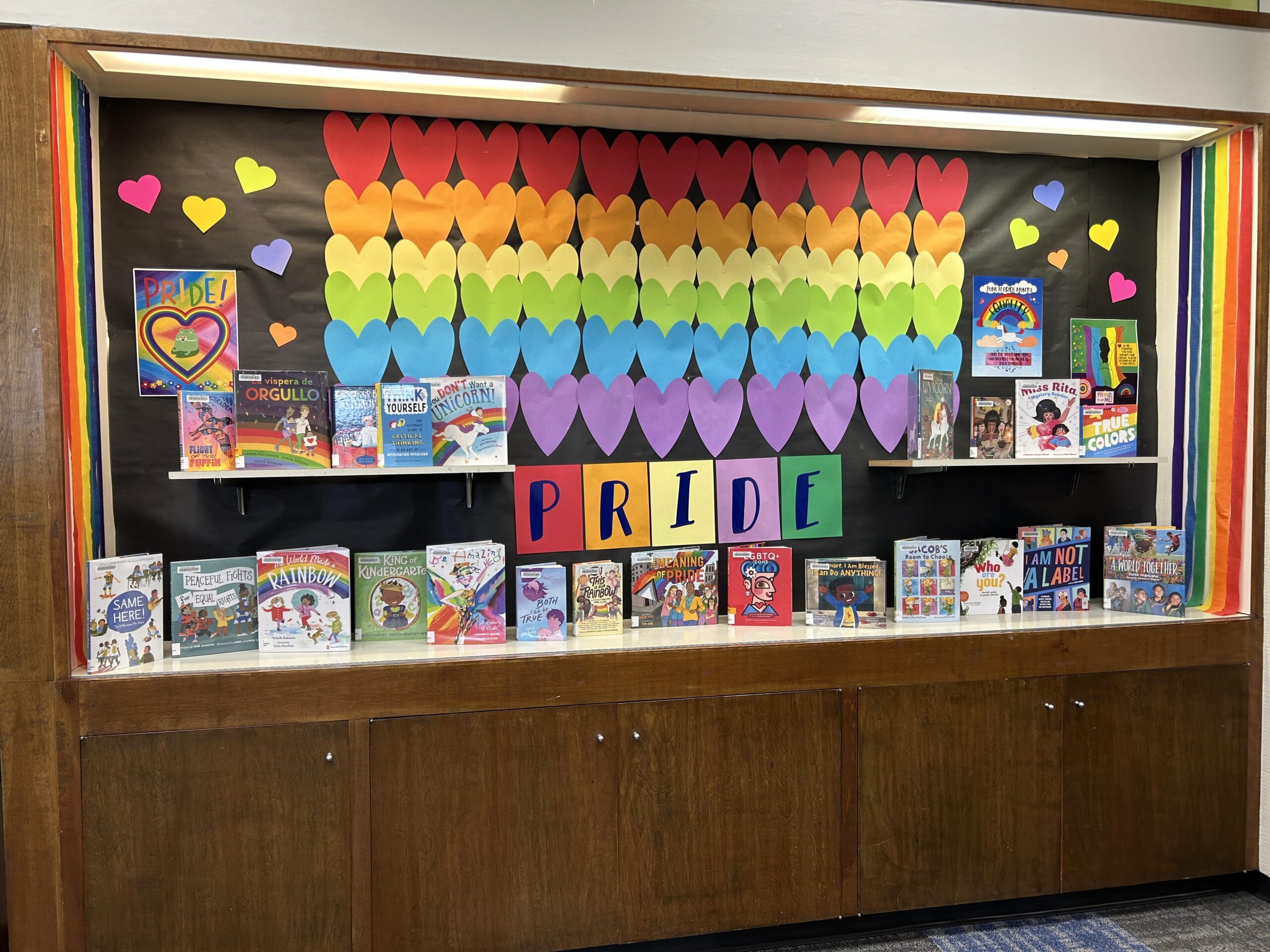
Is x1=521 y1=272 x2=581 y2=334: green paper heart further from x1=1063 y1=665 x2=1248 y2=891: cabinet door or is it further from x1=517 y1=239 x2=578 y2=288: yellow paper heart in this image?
x1=1063 y1=665 x2=1248 y2=891: cabinet door

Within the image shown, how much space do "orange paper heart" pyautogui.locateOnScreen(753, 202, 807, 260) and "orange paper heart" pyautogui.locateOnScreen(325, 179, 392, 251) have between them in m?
1.29

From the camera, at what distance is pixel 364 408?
2580 millimetres

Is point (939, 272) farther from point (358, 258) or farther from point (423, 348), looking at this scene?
point (358, 258)

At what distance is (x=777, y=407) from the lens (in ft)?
9.91

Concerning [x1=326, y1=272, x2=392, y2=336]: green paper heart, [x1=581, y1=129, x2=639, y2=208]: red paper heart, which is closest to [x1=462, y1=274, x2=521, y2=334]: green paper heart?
[x1=326, y1=272, x2=392, y2=336]: green paper heart

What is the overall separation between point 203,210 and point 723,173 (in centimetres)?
175

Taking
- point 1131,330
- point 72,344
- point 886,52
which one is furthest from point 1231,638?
point 72,344

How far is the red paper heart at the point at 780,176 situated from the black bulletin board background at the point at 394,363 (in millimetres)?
42

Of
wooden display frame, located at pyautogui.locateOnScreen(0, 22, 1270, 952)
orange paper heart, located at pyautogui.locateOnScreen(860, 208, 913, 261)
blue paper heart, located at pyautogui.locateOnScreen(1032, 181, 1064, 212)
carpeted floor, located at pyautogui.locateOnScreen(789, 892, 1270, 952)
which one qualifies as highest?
blue paper heart, located at pyautogui.locateOnScreen(1032, 181, 1064, 212)

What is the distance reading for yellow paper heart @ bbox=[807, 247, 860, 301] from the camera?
119 inches

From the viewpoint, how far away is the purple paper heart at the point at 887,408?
10.1 feet

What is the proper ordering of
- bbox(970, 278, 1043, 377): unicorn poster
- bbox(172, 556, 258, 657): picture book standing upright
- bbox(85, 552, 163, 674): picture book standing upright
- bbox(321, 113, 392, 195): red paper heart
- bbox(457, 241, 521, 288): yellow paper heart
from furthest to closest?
bbox(970, 278, 1043, 377): unicorn poster, bbox(457, 241, 521, 288): yellow paper heart, bbox(321, 113, 392, 195): red paper heart, bbox(172, 556, 258, 657): picture book standing upright, bbox(85, 552, 163, 674): picture book standing upright

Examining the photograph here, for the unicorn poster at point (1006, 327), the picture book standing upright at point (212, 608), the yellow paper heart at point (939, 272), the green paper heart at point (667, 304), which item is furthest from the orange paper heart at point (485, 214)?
the unicorn poster at point (1006, 327)

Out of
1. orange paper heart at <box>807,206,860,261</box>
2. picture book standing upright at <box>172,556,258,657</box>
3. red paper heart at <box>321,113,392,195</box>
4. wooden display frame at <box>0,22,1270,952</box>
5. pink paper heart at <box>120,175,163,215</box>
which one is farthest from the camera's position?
orange paper heart at <box>807,206,860,261</box>
